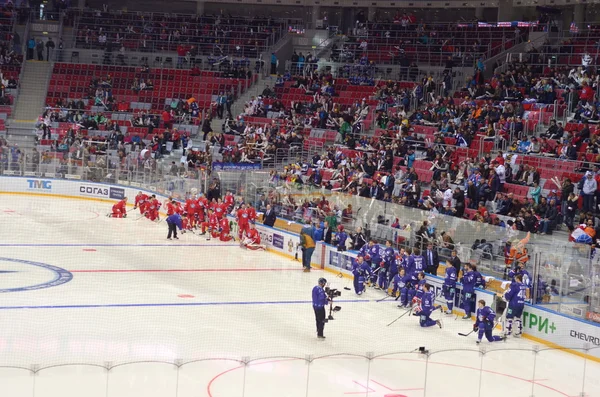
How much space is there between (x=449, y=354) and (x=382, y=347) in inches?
101

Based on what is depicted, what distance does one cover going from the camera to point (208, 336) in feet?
47.6

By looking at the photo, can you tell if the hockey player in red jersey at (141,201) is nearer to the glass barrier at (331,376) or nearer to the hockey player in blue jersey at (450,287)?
the hockey player in blue jersey at (450,287)

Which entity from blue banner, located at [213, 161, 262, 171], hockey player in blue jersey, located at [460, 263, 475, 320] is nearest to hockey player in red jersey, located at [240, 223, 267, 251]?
blue banner, located at [213, 161, 262, 171]

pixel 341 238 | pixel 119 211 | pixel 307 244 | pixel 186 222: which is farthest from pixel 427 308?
pixel 119 211

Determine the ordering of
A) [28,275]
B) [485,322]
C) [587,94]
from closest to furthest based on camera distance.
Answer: [485,322] → [28,275] → [587,94]

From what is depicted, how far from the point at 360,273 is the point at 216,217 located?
7.60 meters

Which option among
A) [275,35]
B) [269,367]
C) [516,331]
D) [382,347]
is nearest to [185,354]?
[269,367]

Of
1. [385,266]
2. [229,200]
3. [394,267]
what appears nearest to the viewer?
[394,267]

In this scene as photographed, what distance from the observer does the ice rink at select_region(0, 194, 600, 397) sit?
35.7 ft

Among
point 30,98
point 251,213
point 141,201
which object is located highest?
point 30,98

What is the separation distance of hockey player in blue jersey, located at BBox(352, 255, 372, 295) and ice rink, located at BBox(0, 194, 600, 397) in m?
0.23

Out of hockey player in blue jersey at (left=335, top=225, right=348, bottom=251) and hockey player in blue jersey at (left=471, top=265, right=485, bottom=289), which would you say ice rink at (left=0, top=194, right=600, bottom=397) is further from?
hockey player in blue jersey at (left=335, top=225, right=348, bottom=251)

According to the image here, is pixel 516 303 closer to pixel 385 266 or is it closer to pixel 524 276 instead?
pixel 524 276

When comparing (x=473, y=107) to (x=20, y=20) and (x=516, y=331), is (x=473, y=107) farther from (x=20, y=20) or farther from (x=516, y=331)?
(x=20, y=20)
